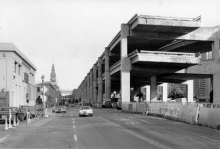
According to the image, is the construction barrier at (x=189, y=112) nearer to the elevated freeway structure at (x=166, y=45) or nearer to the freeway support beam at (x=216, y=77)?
the elevated freeway structure at (x=166, y=45)

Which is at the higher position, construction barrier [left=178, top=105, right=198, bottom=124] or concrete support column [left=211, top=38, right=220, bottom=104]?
concrete support column [left=211, top=38, right=220, bottom=104]

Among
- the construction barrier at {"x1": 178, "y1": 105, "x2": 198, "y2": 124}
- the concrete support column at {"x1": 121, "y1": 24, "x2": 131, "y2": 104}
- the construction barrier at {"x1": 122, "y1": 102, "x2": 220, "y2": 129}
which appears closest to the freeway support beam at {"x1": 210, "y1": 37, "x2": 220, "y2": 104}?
the concrete support column at {"x1": 121, "y1": 24, "x2": 131, "y2": 104}

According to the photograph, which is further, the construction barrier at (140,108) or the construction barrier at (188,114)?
the construction barrier at (140,108)

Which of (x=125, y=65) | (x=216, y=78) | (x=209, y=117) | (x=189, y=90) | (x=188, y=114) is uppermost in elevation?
(x=125, y=65)

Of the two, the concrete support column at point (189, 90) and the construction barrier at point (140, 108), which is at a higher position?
the concrete support column at point (189, 90)

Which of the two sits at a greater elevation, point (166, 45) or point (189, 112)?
point (166, 45)

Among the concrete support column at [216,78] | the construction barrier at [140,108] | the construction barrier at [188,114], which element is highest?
the concrete support column at [216,78]

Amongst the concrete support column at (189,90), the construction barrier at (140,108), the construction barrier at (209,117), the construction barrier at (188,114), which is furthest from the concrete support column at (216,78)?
the construction barrier at (209,117)

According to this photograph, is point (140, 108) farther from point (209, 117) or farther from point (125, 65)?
point (209, 117)

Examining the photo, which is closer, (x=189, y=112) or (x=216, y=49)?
(x=189, y=112)

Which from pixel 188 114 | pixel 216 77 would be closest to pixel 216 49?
pixel 216 77

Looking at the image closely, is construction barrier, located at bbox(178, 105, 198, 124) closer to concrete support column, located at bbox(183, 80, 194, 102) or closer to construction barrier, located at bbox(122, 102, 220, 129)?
construction barrier, located at bbox(122, 102, 220, 129)

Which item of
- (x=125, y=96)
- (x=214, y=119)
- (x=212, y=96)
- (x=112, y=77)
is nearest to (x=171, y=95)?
(x=112, y=77)

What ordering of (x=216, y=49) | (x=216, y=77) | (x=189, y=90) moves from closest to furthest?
(x=216, y=49) < (x=216, y=77) < (x=189, y=90)
